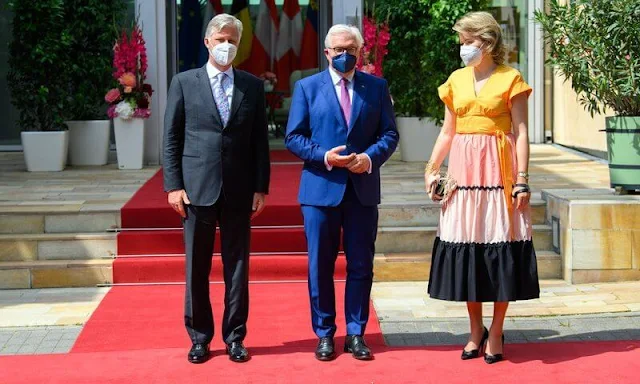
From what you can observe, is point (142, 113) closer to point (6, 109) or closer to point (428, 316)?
point (6, 109)

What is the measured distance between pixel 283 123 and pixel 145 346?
8.15 m

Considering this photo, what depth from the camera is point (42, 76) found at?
12398 millimetres

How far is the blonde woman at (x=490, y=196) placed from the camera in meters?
5.98

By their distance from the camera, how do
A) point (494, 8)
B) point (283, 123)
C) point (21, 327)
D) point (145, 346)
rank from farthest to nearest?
point (494, 8) < point (283, 123) < point (21, 327) < point (145, 346)

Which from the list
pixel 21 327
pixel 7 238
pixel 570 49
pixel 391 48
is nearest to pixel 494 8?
pixel 391 48

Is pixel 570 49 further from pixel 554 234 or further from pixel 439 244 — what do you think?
pixel 439 244

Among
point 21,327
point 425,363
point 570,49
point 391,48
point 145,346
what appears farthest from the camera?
point 391,48

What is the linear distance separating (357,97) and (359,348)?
1283mm

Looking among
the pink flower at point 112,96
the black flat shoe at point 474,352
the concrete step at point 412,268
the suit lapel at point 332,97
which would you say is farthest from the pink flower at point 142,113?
the black flat shoe at point 474,352

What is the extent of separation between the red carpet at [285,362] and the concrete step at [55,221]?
67.7 inches

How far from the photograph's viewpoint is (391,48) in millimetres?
12945

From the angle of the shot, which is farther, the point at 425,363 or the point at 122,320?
the point at 122,320

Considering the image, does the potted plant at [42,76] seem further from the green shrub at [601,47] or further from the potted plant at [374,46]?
the green shrub at [601,47]

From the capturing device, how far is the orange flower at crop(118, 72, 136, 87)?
1233 cm
